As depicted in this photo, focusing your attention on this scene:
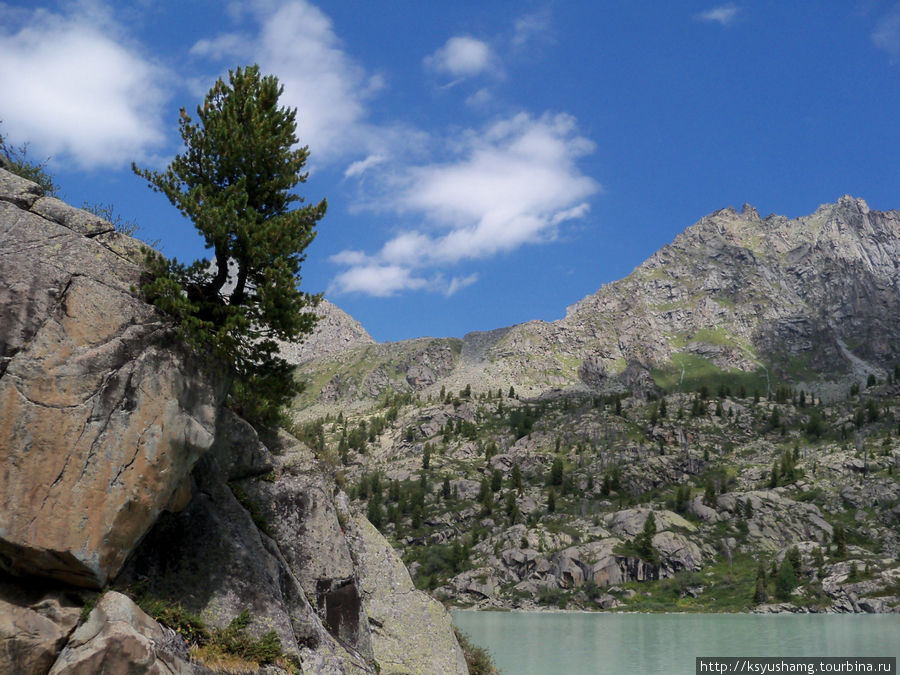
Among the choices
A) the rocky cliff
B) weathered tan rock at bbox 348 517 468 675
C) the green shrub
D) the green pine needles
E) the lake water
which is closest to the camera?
the rocky cliff

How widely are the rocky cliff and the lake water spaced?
3021cm

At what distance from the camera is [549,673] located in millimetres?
57156

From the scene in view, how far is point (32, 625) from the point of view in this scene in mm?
15984

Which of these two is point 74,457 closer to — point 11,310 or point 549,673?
point 11,310

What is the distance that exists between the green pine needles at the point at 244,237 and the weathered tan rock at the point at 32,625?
8.03 meters

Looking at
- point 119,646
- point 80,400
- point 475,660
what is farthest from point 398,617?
point 80,400

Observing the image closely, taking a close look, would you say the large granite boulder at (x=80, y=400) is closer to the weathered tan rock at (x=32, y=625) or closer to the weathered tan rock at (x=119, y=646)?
the weathered tan rock at (x=32, y=625)

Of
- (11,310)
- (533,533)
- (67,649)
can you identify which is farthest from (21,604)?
(533,533)

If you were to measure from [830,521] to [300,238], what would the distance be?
21048 centimetres

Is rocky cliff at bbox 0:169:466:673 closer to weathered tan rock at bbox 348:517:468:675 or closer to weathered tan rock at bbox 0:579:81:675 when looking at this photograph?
weathered tan rock at bbox 0:579:81:675

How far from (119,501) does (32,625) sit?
3.46m

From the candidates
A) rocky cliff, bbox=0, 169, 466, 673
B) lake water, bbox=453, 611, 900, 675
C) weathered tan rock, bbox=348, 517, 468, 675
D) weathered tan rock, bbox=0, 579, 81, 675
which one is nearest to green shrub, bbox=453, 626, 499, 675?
weathered tan rock, bbox=348, 517, 468, 675

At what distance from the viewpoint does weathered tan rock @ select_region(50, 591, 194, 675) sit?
1541 centimetres

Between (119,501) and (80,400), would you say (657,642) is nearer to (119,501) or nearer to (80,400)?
(119,501)
